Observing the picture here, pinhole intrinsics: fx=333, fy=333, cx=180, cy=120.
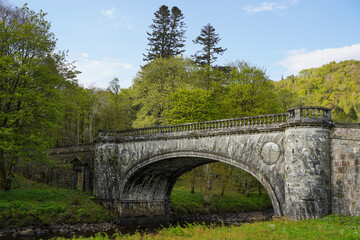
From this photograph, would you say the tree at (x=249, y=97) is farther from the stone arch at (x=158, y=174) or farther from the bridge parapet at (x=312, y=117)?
the bridge parapet at (x=312, y=117)

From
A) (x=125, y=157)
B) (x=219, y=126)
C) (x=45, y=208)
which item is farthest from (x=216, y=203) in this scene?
(x=45, y=208)

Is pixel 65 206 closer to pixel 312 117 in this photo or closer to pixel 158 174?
pixel 158 174

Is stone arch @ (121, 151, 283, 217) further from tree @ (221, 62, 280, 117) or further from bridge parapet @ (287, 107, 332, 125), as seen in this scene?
tree @ (221, 62, 280, 117)

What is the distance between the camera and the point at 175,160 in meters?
28.9

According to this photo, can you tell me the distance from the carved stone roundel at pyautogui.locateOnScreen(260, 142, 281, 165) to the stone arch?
12.2ft

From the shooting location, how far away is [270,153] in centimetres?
2052

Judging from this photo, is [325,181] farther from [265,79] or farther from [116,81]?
[116,81]

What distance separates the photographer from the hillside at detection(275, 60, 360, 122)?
7091 cm

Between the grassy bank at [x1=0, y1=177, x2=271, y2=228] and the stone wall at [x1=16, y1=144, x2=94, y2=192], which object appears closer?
the grassy bank at [x1=0, y1=177, x2=271, y2=228]

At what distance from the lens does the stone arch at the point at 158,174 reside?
26973mm

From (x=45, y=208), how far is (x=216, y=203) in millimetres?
18100

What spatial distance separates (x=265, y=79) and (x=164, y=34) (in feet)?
57.0

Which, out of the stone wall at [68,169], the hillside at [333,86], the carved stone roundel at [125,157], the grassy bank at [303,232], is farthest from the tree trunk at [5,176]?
the hillside at [333,86]

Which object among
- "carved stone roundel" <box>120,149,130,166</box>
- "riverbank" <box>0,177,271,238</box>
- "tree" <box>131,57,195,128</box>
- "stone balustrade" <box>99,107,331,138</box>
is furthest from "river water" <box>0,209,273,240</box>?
"tree" <box>131,57,195,128</box>
